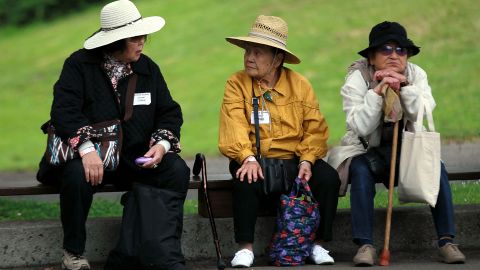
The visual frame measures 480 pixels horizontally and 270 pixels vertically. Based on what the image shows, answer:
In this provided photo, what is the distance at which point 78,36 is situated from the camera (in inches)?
823

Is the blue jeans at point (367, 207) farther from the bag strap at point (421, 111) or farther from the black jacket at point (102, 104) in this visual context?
the black jacket at point (102, 104)

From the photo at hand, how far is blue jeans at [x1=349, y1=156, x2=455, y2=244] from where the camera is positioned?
6590 mm

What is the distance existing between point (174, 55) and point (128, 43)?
11931 millimetres

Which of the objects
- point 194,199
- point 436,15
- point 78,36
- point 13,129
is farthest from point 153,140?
point 78,36

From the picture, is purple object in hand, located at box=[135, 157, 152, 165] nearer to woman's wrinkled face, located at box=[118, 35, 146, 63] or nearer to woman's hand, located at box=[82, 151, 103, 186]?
woman's hand, located at box=[82, 151, 103, 186]

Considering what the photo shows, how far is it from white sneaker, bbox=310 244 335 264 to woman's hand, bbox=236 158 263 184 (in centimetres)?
55

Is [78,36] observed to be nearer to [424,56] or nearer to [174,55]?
[174,55]

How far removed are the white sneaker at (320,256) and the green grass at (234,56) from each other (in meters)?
5.76

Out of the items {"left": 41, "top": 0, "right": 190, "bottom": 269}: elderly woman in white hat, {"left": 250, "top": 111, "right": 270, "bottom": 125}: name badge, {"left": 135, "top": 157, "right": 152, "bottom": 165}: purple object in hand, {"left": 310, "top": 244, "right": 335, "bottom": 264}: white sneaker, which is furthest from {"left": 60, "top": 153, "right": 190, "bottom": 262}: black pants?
{"left": 310, "top": 244, "right": 335, "bottom": 264}: white sneaker

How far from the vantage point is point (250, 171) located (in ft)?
21.7

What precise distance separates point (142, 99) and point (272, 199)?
998mm

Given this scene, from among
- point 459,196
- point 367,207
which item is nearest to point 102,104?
point 367,207

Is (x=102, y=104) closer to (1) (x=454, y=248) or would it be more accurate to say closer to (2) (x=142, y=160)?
(2) (x=142, y=160)

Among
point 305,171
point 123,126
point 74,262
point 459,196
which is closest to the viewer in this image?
point 74,262
